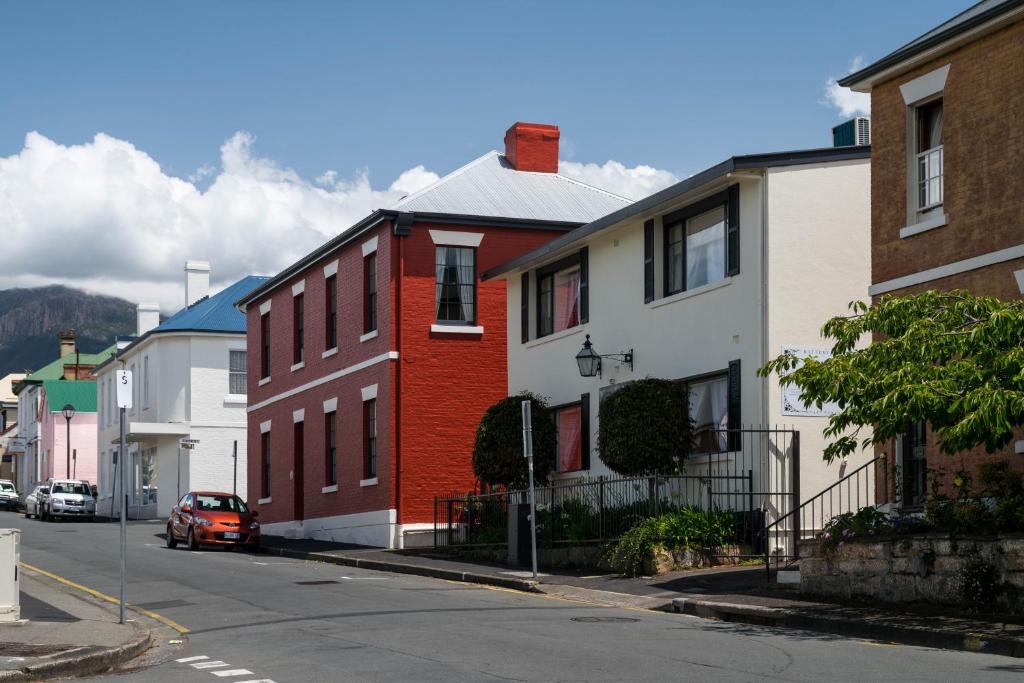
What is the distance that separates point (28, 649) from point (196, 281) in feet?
163

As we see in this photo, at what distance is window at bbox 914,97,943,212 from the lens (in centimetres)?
1902

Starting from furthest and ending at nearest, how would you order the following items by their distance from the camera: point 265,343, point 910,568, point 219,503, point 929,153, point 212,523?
point 265,343 → point 219,503 → point 212,523 → point 929,153 → point 910,568

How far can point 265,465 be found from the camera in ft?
140

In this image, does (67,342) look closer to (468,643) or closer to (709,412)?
(709,412)

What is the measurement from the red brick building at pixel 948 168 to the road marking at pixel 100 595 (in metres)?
9.28

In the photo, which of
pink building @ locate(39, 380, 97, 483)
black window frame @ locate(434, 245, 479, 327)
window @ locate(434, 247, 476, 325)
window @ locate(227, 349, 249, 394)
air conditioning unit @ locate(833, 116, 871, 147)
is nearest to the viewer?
air conditioning unit @ locate(833, 116, 871, 147)

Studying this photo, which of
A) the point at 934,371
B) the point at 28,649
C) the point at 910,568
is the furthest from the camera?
the point at 910,568

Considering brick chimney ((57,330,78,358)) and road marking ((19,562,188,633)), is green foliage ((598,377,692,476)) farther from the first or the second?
brick chimney ((57,330,78,358))

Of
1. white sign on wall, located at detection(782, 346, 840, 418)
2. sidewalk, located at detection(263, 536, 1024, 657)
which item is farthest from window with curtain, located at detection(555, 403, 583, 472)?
white sign on wall, located at detection(782, 346, 840, 418)

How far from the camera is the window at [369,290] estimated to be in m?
33.9

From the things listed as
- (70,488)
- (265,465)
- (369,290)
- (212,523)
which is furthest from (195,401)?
(369,290)

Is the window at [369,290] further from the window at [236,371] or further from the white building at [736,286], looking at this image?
the window at [236,371]

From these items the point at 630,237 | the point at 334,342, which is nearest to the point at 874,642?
the point at 630,237

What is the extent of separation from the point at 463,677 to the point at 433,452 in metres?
20.9
